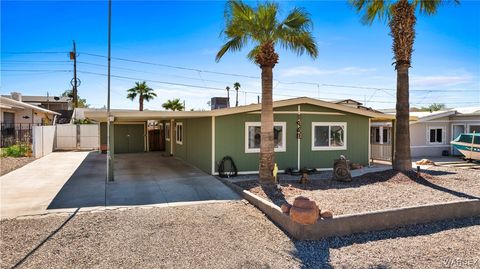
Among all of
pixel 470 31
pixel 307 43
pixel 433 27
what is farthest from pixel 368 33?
pixel 307 43

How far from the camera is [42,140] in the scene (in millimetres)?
17422

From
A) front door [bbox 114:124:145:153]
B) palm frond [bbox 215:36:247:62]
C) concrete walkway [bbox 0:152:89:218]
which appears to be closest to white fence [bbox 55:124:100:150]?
front door [bbox 114:124:145:153]

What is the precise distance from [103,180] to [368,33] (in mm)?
12112

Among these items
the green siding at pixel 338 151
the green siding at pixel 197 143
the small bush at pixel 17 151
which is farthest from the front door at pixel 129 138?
the green siding at pixel 338 151

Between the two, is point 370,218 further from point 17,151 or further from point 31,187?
point 17,151

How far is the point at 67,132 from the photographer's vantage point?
22172 mm

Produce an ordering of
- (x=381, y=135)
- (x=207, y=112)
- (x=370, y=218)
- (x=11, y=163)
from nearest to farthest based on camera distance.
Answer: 1. (x=370, y=218)
2. (x=207, y=112)
3. (x=11, y=163)
4. (x=381, y=135)

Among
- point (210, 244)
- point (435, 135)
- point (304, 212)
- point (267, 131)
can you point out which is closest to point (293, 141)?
point (267, 131)

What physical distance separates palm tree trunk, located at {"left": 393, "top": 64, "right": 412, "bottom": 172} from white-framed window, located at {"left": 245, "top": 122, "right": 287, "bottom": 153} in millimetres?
4022

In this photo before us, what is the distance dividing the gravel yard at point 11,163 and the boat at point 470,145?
21078mm

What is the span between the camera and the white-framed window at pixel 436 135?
19.8 m

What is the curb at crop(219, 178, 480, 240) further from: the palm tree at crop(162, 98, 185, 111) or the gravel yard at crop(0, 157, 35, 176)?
the palm tree at crop(162, 98, 185, 111)

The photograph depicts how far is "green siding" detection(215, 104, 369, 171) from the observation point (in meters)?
11.5

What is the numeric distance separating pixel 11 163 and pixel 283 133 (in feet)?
38.7
